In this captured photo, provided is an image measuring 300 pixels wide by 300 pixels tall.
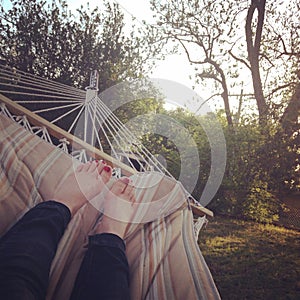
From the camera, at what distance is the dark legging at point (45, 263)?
1.49ft

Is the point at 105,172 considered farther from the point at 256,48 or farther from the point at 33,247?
the point at 256,48

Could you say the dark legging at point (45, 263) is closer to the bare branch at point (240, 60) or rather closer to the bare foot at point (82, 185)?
the bare foot at point (82, 185)

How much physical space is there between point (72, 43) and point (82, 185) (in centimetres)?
253

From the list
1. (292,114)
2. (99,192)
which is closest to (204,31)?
(292,114)

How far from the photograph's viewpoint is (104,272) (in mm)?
543

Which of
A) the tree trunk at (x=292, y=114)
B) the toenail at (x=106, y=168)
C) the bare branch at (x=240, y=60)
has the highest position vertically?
the bare branch at (x=240, y=60)

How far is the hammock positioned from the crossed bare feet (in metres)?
0.04

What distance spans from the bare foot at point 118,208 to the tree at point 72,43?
237 cm

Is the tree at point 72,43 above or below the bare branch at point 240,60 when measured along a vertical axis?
below

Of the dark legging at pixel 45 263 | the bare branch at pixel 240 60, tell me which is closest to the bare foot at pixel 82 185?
the dark legging at pixel 45 263

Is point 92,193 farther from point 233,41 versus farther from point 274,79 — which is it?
point 233,41

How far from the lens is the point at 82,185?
1.02 metres

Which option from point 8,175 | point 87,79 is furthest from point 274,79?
point 8,175

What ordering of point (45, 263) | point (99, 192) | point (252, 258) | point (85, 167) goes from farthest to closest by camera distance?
1. point (252, 258)
2. point (85, 167)
3. point (99, 192)
4. point (45, 263)
